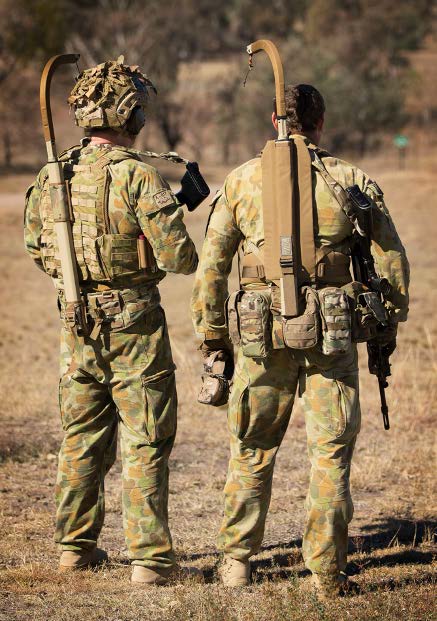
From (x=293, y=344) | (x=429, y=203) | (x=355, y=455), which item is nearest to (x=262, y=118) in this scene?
(x=429, y=203)

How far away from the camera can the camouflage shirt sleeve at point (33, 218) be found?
175 inches

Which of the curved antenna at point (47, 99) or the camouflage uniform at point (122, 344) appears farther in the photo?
the curved antenna at point (47, 99)

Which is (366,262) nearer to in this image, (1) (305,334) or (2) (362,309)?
(2) (362,309)

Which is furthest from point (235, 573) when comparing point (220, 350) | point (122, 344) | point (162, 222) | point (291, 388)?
point (162, 222)

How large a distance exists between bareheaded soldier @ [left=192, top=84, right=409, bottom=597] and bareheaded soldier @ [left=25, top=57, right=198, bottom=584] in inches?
9.0

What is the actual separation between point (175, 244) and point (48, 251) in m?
0.61

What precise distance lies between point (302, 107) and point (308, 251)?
0.58 m

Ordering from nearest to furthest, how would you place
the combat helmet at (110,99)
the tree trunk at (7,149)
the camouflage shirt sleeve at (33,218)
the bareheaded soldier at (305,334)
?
1. the bareheaded soldier at (305,334)
2. the combat helmet at (110,99)
3. the camouflage shirt sleeve at (33,218)
4. the tree trunk at (7,149)

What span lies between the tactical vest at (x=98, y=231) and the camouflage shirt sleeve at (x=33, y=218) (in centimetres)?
24

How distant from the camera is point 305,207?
399 centimetres

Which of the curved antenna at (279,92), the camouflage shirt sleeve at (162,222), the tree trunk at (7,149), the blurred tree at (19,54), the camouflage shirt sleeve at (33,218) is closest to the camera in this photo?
the curved antenna at (279,92)

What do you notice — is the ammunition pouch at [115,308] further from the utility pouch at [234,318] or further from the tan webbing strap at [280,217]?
the tan webbing strap at [280,217]

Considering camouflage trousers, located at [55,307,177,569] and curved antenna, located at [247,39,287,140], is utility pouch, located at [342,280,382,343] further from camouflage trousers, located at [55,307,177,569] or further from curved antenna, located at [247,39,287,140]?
camouflage trousers, located at [55,307,177,569]

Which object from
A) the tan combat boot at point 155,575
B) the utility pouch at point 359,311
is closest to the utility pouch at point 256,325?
the utility pouch at point 359,311
